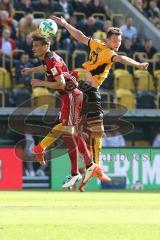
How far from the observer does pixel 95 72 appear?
16.6 metres

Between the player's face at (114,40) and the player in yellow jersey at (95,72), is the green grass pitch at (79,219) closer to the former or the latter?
the player in yellow jersey at (95,72)

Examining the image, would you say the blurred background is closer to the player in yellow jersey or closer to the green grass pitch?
the player in yellow jersey

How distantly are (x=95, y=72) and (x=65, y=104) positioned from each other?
86cm

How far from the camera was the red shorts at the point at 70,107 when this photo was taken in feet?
53.4

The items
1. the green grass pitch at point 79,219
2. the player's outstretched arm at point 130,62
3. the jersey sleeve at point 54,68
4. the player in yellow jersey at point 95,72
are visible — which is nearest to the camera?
the green grass pitch at point 79,219

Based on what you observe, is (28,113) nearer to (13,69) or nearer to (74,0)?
(13,69)

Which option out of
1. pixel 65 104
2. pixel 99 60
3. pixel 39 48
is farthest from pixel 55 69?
pixel 99 60

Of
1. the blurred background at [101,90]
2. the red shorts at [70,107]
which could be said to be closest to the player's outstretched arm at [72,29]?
the red shorts at [70,107]

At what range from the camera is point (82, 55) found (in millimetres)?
26328

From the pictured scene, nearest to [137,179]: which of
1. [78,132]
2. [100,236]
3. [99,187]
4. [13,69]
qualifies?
[99,187]

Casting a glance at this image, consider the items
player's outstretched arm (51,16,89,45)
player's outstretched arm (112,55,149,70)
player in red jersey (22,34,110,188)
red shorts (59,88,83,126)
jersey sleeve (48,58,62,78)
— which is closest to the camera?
player's outstretched arm (112,55,149,70)

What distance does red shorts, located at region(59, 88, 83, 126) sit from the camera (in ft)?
53.4

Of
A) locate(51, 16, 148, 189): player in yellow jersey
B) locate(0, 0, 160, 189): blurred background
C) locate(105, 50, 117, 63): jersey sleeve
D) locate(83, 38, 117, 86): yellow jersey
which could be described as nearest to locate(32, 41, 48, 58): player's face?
locate(51, 16, 148, 189): player in yellow jersey

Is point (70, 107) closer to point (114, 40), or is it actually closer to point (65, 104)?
point (65, 104)
